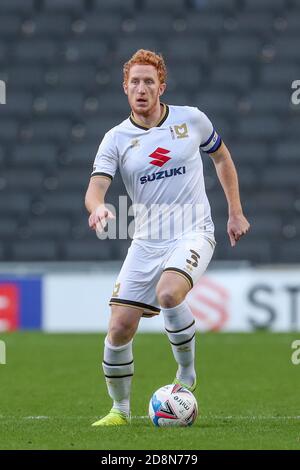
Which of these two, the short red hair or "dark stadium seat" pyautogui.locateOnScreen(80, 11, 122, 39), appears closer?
the short red hair

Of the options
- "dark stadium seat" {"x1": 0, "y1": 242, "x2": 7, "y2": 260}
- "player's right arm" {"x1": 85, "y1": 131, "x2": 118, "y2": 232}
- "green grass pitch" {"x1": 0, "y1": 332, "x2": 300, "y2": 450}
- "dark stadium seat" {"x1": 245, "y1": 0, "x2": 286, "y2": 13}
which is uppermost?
"dark stadium seat" {"x1": 245, "y1": 0, "x2": 286, "y2": 13}

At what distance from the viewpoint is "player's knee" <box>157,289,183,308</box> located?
6648mm

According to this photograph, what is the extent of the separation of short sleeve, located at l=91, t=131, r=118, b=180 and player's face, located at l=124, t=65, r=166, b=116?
259mm

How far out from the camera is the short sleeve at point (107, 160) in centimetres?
691

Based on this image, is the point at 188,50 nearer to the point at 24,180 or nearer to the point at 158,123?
the point at 24,180

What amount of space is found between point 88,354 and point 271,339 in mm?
2615

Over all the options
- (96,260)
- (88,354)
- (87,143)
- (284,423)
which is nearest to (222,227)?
(96,260)

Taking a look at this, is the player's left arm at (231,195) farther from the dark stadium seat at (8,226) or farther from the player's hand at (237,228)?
the dark stadium seat at (8,226)

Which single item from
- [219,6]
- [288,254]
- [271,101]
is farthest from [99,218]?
[219,6]

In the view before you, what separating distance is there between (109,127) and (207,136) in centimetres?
1293

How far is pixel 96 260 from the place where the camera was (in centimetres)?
1830

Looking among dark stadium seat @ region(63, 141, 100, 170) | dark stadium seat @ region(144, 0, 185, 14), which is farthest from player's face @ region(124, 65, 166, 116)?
dark stadium seat @ region(144, 0, 185, 14)

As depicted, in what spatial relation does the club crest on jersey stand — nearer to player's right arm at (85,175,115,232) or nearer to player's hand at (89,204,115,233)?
player's right arm at (85,175,115,232)

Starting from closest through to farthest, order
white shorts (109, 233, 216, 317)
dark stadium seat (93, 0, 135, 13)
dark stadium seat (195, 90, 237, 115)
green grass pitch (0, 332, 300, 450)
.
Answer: green grass pitch (0, 332, 300, 450) < white shorts (109, 233, 216, 317) < dark stadium seat (195, 90, 237, 115) < dark stadium seat (93, 0, 135, 13)
